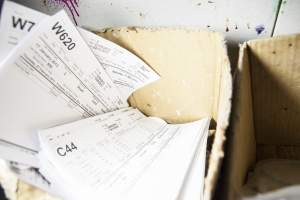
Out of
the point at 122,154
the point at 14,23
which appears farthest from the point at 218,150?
the point at 14,23

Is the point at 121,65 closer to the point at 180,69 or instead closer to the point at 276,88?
the point at 180,69

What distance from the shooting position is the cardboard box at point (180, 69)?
2.02ft

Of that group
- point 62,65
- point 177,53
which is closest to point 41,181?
point 62,65

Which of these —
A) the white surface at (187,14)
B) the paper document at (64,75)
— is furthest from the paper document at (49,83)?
the white surface at (187,14)

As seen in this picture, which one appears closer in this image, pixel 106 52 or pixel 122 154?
pixel 122 154

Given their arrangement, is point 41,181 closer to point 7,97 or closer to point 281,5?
point 7,97

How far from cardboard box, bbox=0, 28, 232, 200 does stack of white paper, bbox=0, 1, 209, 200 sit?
1.1 inches

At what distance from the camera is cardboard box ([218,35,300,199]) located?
1.65 ft

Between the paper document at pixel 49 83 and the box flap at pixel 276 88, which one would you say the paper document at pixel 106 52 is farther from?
the box flap at pixel 276 88

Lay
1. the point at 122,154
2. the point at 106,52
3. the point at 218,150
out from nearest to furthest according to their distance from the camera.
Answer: the point at 218,150, the point at 122,154, the point at 106,52

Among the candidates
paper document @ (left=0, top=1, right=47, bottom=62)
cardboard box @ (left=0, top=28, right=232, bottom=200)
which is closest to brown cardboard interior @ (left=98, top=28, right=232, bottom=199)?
cardboard box @ (left=0, top=28, right=232, bottom=200)

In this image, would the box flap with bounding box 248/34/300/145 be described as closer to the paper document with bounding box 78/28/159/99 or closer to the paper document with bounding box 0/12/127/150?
the paper document with bounding box 78/28/159/99

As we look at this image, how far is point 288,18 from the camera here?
639 mm

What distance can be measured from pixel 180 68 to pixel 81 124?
0.78ft
